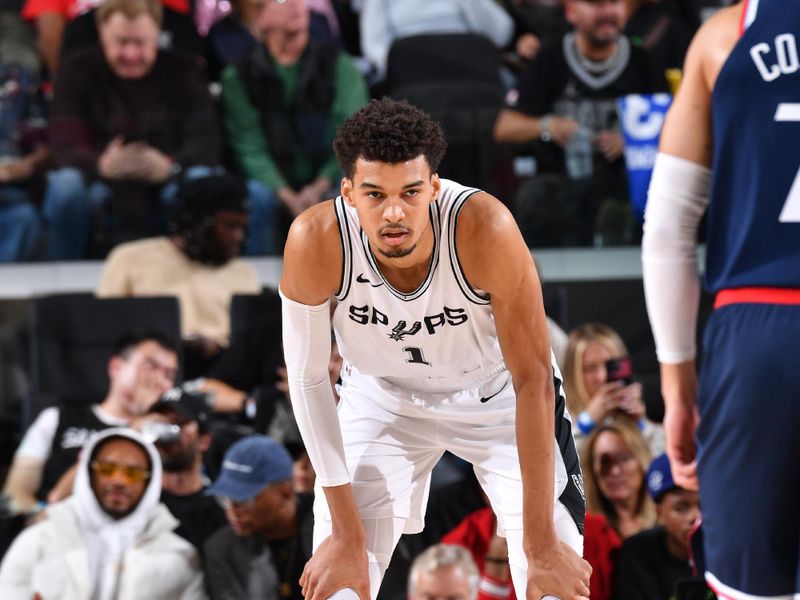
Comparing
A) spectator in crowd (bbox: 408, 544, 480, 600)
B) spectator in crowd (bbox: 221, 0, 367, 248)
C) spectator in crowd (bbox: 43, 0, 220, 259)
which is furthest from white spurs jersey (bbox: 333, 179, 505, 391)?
spectator in crowd (bbox: 43, 0, 220, 259)

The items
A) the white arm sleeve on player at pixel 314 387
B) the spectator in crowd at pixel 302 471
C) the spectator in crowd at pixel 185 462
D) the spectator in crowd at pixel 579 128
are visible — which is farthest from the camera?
the spectator in crowd at pixel 579 128

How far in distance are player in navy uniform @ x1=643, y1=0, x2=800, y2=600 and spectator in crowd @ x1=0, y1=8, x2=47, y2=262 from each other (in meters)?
5.08

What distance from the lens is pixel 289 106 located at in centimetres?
699

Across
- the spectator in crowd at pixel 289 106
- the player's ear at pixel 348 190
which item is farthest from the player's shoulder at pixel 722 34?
the spectator in crowd at pixel 289 106

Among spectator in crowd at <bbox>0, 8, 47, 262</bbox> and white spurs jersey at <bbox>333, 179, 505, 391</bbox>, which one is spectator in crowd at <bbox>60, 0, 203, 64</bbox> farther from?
white spurs jersey at <bbox>333, 179, 505, 391</bbox>

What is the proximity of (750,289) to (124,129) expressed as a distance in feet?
16.4

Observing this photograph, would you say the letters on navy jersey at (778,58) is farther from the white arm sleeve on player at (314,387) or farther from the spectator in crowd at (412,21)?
the spectator in crowd at (412,21)

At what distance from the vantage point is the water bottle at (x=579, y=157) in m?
6.71

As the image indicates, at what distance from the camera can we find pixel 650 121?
6.61 m

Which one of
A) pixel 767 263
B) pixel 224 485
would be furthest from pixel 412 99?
pixel 767 263

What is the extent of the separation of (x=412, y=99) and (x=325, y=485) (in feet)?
13.4

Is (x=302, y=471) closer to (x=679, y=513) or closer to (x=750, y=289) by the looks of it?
(x=679, y=513)

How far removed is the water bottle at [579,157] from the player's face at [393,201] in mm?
4058

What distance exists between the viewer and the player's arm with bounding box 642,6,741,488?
253 cm
